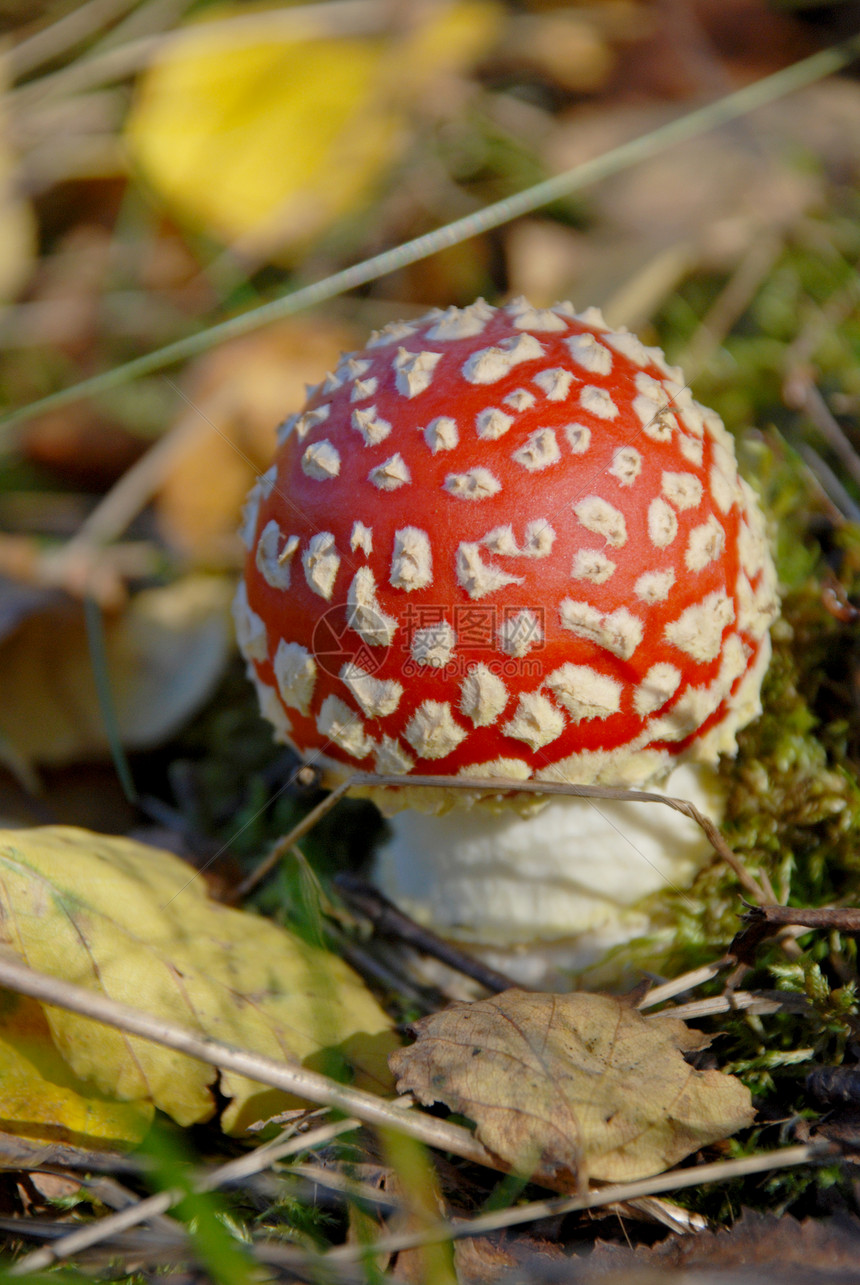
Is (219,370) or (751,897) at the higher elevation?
(219,370)

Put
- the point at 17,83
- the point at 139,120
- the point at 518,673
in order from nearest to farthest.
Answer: the point at 518,673 < the point at 139,120 < the point at 17,83

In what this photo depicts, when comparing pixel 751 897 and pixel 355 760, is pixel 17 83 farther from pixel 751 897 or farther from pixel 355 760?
pixel 751 897

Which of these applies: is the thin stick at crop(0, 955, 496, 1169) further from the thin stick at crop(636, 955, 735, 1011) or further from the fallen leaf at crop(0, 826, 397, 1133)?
the thin stick at crop(636, 955, 735, 1011)

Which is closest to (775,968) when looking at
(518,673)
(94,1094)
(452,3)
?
(518,673)

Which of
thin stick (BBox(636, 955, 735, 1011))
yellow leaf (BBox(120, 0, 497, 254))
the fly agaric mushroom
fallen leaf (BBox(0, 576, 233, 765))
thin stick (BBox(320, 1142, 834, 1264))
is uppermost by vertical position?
yellow leaf (BBox(120, 0, 497, 254))

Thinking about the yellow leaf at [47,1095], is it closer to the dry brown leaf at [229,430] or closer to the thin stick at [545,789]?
the thin stick at [545,789]

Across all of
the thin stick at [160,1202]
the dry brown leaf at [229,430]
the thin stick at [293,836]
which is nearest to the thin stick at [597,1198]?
the thin stick at [160,1202]

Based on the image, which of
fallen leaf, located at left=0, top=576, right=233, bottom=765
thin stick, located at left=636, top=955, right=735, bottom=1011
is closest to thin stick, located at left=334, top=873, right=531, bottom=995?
thin stick, located at left=636, top=955, right=735, bottom=1011

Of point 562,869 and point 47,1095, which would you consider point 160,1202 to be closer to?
point 47,1095
